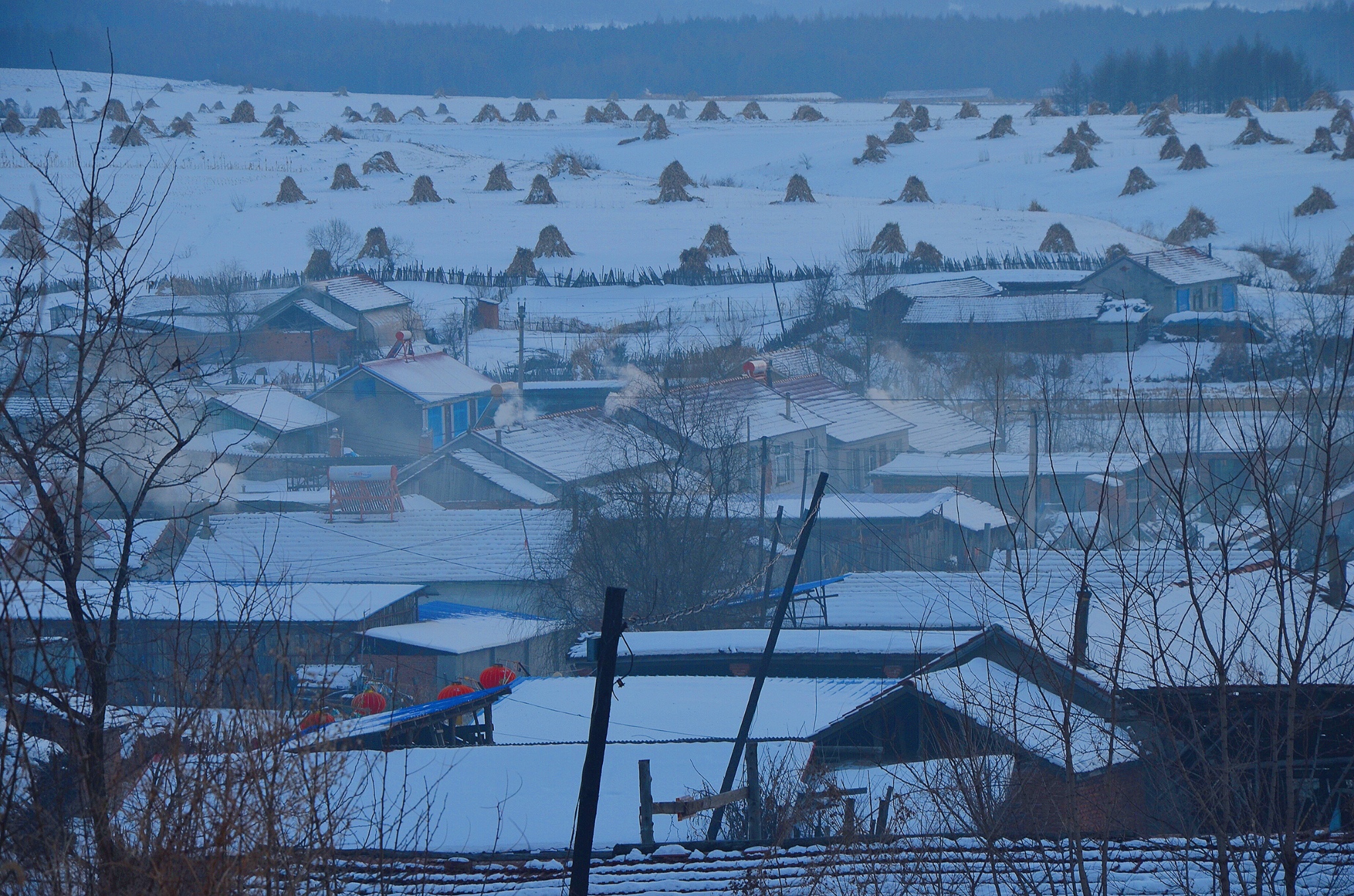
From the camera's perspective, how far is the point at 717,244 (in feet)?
70.6

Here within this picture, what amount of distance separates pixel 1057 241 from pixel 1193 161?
7.17 m

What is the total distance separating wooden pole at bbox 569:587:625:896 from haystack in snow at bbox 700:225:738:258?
1939cm

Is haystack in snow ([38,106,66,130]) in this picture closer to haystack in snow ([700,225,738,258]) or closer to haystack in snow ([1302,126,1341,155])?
haystack in snow ([700,225,738,258])

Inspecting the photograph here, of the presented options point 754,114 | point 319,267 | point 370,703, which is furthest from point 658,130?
point 370,703

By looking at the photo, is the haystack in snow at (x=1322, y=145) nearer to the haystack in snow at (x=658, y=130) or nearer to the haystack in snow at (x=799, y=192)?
the haystack in snow at (x=799, y=192)

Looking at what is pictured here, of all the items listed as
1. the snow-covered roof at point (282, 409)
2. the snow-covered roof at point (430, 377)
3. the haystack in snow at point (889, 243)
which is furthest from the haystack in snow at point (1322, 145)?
the snow-covered roof at point (282, 409)

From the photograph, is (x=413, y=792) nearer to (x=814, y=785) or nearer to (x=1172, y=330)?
(x=814, y=785)

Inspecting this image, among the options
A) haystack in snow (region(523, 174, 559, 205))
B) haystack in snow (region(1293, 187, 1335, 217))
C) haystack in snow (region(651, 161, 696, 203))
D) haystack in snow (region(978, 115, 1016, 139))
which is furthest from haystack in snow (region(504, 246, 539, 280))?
haystack in snow (region(978, 115, 1016, 139))

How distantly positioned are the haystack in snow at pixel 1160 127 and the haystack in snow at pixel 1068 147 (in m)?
2.60

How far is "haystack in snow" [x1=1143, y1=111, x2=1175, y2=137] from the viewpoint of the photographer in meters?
30.2

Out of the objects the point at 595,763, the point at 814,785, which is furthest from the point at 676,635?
the point at 595,763

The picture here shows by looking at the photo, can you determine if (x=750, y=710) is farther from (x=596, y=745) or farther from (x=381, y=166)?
(x=381, y=166)

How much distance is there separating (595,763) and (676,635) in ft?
17.7

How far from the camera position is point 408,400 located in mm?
14516
